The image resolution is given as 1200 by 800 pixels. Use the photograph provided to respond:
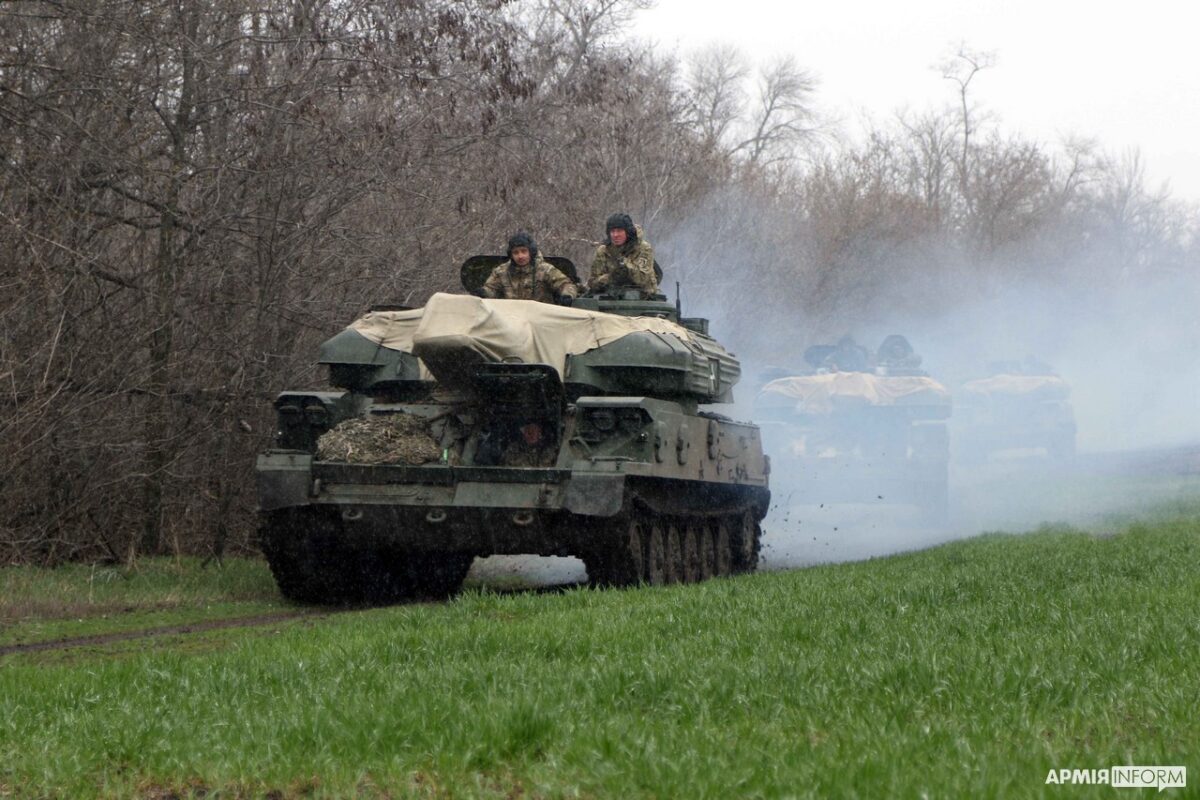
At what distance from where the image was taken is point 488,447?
11984 mm

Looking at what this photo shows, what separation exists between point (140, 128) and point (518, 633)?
29.3ft

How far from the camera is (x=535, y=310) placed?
12453 millimetres

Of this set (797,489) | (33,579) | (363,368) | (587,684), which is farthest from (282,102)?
(587,684)

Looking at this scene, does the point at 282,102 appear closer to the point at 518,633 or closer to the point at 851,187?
the point at 518,633

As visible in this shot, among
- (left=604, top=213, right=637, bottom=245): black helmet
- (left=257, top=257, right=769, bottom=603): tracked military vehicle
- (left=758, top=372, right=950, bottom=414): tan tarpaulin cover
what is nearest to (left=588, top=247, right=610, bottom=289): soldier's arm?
(left=604, top=213, right=637, bottom=245): black helmet

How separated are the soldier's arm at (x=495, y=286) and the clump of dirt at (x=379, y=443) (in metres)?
1.92

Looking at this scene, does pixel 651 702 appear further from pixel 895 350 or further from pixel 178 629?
pixel 895 350

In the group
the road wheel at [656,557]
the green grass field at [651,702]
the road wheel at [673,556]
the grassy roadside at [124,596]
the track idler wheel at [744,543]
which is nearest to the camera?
the green grass field at [651,702]

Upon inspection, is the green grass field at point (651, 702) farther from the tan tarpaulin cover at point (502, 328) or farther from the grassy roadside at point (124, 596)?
the tan tarpaulin cover at point (502, 328)

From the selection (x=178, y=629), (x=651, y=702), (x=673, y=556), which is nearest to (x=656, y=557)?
(x=673, y=556)

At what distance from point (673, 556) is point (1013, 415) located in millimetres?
18865

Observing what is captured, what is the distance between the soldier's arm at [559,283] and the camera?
13500 mm

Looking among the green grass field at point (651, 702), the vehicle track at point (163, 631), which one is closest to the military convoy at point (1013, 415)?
the vehicle track at point (163, 631)

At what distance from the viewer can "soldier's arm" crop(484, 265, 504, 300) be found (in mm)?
13555
